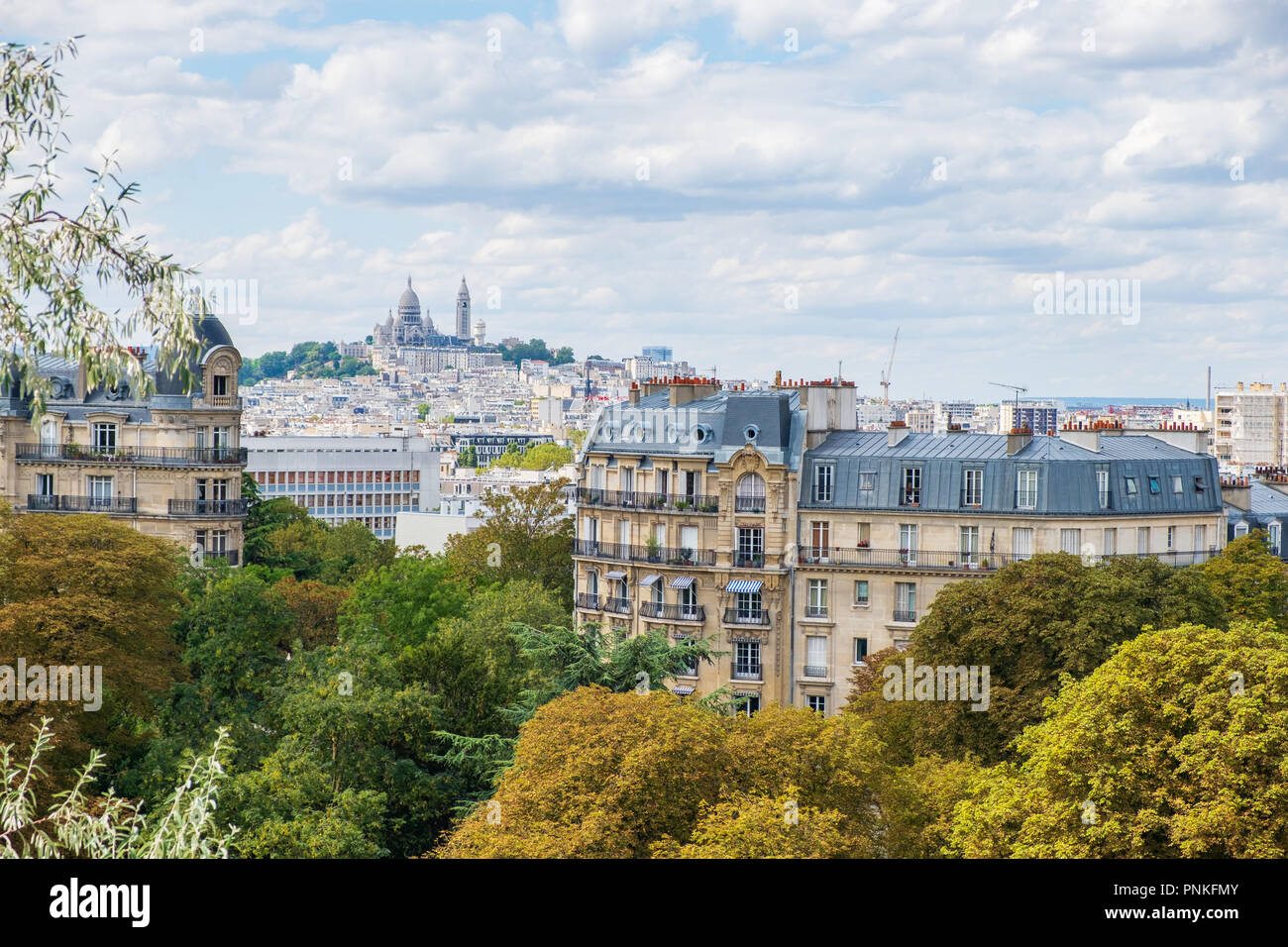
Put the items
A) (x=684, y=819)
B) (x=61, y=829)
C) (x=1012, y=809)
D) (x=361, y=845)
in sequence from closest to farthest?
1. (x=61, y=829)
2. (x=1012, y=809)
3. (x=684, y=819)
4. (x=361, y=845)

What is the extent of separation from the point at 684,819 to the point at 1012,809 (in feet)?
24.0

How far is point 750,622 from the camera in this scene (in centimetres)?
6856

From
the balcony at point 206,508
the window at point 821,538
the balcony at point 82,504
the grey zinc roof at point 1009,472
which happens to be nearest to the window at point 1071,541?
the grey zinc roof at point 1009,472

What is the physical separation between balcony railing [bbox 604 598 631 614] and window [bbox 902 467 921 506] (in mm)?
12988

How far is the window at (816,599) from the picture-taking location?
224ft

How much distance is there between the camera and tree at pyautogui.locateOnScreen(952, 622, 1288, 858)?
31031mm

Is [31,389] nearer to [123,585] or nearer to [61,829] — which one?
[61,829]

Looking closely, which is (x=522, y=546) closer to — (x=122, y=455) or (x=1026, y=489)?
(x=122, y=455)

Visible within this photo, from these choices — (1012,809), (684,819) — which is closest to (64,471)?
(684,819)

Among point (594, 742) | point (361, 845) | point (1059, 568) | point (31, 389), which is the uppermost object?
point (31, 389)

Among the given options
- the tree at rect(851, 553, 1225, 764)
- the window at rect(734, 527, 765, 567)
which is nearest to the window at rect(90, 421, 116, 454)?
the window at rect(734, 527, 765, 567)

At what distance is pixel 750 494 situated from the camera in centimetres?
6962

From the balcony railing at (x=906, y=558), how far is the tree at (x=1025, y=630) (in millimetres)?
13843
